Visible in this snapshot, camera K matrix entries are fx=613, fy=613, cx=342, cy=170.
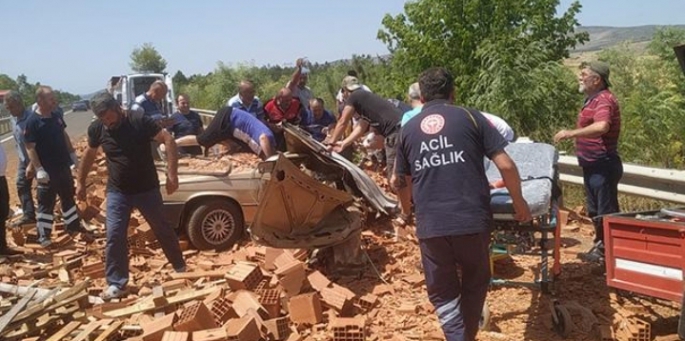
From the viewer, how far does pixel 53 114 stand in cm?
816

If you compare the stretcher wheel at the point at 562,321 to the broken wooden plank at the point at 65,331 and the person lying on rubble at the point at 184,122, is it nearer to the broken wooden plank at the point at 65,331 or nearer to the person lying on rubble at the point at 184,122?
the broken wooden plank at the point at 65,331

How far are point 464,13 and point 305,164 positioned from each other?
948 centimetres

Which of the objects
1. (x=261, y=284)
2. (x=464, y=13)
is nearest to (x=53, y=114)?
(x=261, y=284)

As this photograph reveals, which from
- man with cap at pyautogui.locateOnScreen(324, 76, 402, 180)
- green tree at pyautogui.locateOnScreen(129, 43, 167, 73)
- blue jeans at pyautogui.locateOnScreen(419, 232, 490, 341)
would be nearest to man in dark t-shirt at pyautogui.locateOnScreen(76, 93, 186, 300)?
man with cap at pyautogui.locateOnScreen(324, 76, 402, 180)

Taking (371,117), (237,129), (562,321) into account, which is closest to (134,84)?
(237,129)

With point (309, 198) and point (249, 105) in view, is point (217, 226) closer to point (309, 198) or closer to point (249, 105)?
point (309, 198)

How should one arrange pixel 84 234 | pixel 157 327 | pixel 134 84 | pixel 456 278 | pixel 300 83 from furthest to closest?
pixel 134 84 → pixel 300 83 → pixel 84 234 → pixel 157 327 → pixel 456 278

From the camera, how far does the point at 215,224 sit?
732 centimetres

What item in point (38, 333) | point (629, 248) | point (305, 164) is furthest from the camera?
point (305, 164)

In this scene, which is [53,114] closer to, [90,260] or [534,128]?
[90,260]

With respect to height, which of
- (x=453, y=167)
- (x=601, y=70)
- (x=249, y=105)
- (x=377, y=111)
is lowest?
(x=453, y=167)

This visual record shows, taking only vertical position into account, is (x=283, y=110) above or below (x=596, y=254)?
above

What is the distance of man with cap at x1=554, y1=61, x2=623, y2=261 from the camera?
5652 millimetres

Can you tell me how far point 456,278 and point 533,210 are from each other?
1060 millimetres
